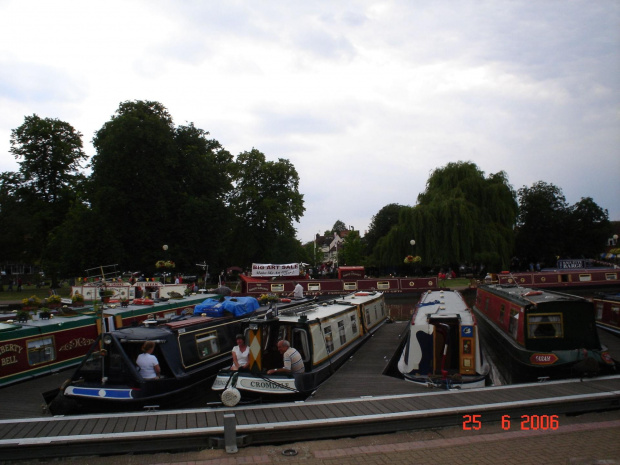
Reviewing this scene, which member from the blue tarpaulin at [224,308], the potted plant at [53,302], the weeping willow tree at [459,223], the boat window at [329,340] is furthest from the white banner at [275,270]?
the boat window at [329,340]

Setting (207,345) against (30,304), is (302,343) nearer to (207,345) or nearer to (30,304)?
(207,345)

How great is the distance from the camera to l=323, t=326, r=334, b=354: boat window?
40.8 ft

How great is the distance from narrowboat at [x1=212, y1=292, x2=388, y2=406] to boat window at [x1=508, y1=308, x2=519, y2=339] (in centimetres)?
450

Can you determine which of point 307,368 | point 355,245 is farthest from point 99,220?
point 355,245

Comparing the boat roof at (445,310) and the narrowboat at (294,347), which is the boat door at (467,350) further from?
the narrowboat at (294,347)

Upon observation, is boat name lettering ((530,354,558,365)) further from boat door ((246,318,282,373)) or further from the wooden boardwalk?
boat door ((246,318,282,373))

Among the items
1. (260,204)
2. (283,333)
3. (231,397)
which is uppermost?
(260,204)

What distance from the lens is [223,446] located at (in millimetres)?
7566

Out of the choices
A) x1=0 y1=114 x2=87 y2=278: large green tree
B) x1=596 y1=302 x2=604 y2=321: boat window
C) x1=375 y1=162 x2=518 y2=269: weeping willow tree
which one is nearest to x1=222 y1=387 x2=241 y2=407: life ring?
x1=596 y1=302 x2=604 y2=321: boat window

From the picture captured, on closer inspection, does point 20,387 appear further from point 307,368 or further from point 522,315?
point 522,315

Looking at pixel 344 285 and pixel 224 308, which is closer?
pixel 224 308

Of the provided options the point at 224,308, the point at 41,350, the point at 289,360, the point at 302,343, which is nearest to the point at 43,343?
the point at 41,350

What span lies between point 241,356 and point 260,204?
43.8 m

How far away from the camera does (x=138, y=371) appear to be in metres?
9.84
